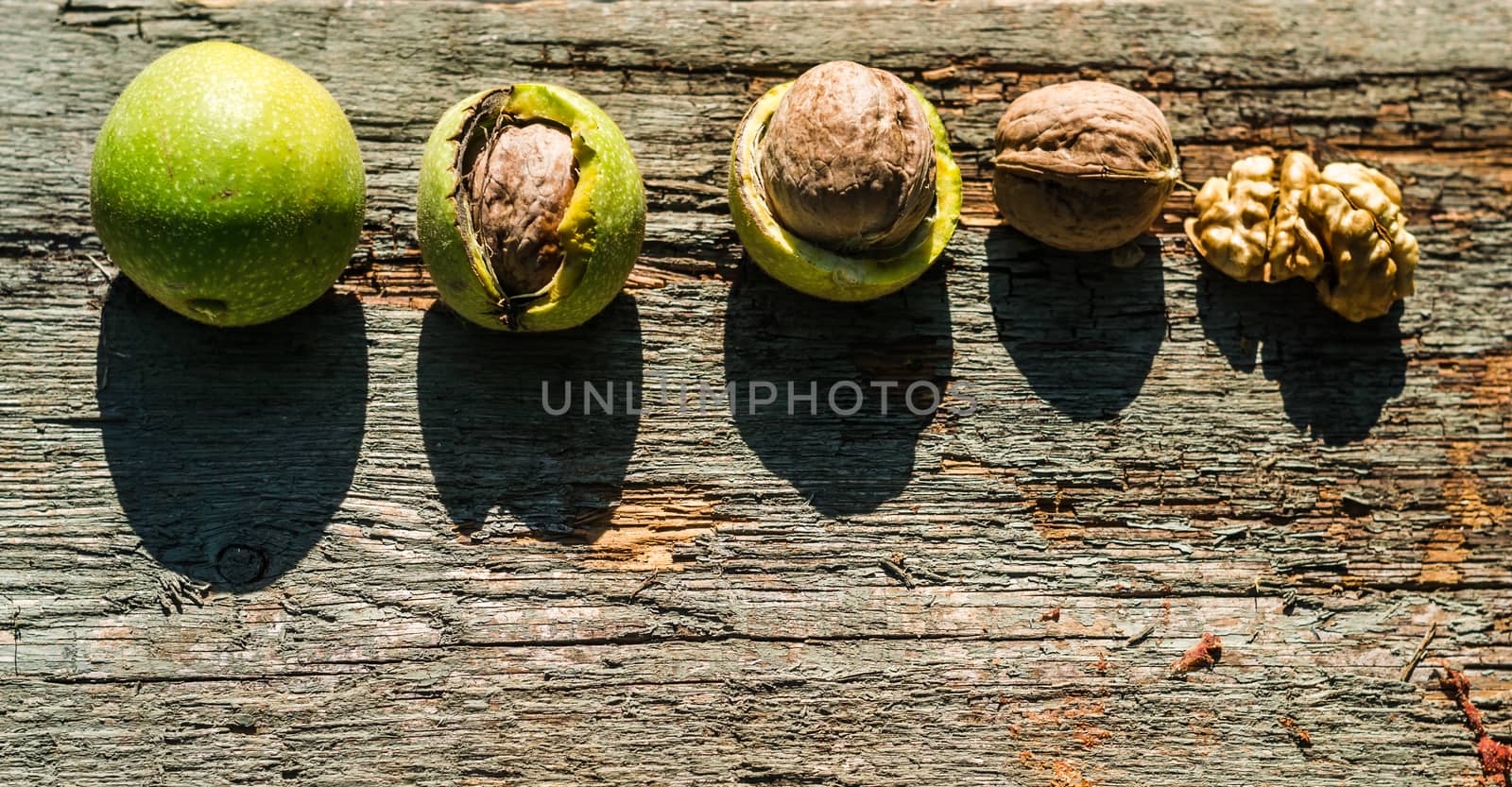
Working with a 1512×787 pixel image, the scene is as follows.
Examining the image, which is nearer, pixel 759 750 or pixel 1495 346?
pixel 759 750

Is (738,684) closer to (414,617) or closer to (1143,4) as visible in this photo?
(414,617)

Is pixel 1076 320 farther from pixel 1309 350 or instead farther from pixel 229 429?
pixel 229 429

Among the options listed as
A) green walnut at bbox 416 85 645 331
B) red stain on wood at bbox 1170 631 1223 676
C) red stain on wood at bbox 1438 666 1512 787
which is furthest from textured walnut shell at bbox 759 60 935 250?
red stain on wood at bbox 1438 666 1512 787

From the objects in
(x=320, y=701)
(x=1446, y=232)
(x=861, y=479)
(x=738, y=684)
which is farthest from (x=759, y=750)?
(x=1446, y=232)

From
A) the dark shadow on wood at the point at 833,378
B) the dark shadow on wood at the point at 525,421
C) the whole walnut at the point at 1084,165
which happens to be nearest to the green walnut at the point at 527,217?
the dark shadow on wood at the point at 525,421

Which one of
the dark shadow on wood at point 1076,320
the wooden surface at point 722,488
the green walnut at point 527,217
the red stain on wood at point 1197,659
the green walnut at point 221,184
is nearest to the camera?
the green walnut at point 221,184

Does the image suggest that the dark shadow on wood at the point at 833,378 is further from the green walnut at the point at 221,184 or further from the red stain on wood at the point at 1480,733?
the red stain on wood at the point at 1480,733
